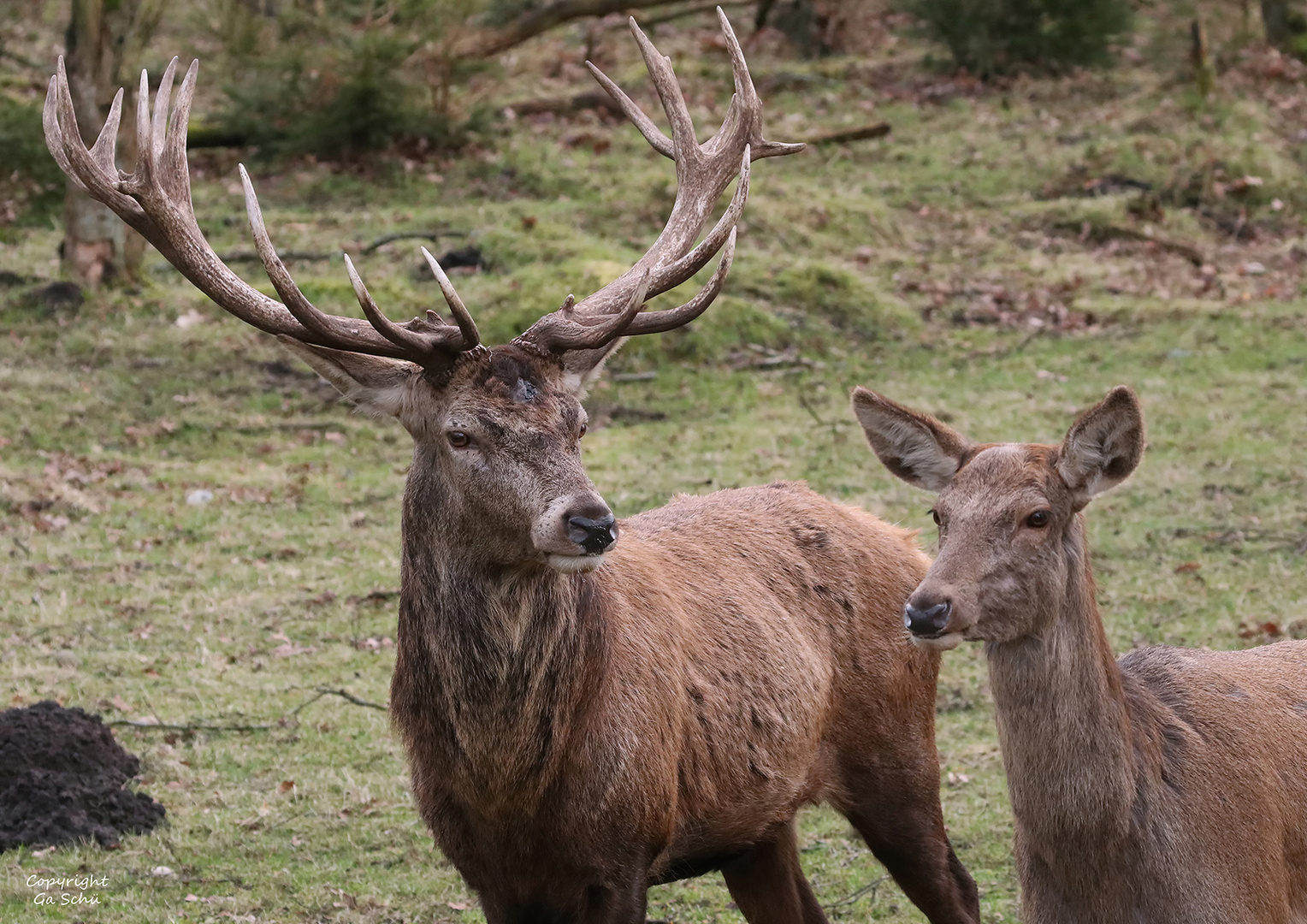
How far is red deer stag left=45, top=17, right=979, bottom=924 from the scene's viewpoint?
4621mm

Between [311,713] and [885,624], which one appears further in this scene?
[311,713]

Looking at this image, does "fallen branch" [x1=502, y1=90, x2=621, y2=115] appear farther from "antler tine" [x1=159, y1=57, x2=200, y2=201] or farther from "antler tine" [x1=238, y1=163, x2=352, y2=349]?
"antler tine" [x1=238, y1=163, x2=352, y2=349]

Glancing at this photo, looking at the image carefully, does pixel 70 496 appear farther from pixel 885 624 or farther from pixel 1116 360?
pixel 1116 360

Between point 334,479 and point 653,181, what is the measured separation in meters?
6.37

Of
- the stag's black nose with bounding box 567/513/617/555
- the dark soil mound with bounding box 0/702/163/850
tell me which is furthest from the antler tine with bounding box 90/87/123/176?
the dark soil mound with bounding box 0/702/163/850

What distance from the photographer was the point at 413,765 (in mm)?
4770

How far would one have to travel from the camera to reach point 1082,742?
425 centimetres

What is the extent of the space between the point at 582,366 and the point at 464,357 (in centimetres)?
41

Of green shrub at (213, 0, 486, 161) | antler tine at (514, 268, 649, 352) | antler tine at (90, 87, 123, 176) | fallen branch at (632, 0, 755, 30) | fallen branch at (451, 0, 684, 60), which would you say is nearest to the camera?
antler tine at (514, 268, 649, 352)

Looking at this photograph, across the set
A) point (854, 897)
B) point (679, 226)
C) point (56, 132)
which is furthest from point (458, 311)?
point (854, 897)

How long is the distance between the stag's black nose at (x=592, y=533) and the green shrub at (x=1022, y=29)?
658 inches

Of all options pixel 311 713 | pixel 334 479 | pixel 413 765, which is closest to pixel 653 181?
pixel 334 479

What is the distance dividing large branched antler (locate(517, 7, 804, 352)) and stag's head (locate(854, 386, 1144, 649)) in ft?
3.70

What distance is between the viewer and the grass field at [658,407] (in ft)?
22.9
